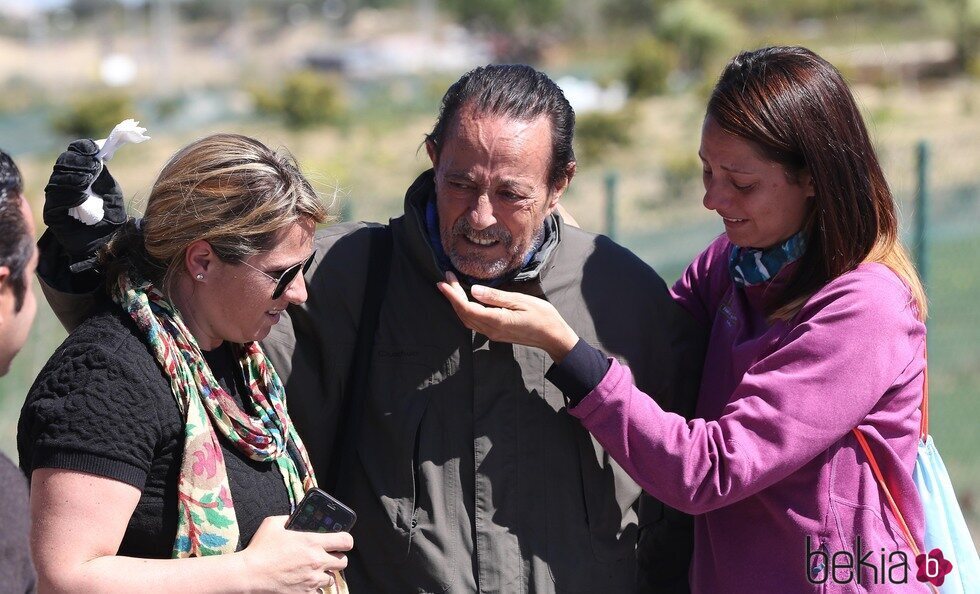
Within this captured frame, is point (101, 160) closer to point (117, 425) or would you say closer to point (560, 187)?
point (117, 425)

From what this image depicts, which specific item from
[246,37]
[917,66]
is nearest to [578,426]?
[917,66]

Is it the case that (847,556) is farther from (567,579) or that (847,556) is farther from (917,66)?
(917,66)

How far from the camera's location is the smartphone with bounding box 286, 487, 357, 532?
2.32m

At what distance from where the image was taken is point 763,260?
2.58 meters

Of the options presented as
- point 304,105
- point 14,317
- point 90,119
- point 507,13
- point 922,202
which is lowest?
point 14,317

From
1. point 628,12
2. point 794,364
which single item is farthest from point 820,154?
point 628,12

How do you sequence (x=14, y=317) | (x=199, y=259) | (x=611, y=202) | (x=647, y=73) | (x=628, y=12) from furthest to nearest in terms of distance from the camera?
(x=628, y=12) < (x=647, y=73) < (x=611, y=202) < (x=199, y=259) < (x=14, y=317)

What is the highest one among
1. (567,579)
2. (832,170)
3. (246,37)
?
(246,37)

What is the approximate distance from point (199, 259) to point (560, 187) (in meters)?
0.94

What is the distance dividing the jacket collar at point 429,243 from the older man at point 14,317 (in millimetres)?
1049

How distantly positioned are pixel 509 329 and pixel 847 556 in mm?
870

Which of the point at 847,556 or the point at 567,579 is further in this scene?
the point at 567,579

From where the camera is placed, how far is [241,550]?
2254 millimetres

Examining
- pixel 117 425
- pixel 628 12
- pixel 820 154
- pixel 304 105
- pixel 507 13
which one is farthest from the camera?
pixel 628 12
